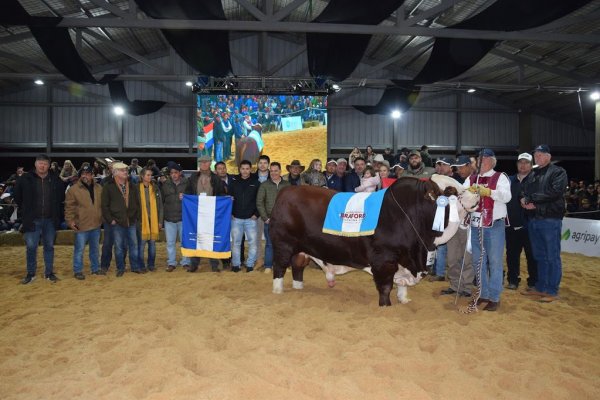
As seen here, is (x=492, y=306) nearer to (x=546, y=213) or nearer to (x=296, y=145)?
(x=546, y=213)

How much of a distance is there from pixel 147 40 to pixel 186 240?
13.7 metres

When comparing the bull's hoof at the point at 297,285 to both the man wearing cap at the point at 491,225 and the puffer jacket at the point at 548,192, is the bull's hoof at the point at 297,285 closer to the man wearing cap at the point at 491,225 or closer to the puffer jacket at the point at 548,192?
the man wearing cap at the point at 491,225

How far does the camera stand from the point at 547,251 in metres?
5.47

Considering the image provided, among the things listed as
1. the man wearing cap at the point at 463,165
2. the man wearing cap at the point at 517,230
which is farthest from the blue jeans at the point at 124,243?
the man wearing cap at the point at 517,230

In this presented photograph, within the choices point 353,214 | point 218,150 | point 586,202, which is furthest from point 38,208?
point 586,202

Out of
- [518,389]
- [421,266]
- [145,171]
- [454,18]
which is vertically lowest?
[518,389]

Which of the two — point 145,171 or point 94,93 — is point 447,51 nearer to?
point 145,171

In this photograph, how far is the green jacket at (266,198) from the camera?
22.7 ft

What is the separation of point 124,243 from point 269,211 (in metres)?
2.38

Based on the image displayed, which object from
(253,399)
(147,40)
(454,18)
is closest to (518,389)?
(253,399)

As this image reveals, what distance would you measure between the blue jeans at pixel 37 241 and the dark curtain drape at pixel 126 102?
10.4 metres

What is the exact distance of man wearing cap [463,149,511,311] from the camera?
4.91 m

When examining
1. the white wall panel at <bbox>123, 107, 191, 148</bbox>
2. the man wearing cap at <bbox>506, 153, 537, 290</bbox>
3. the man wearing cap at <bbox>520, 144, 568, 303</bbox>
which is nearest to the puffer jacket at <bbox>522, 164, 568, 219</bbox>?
the man wearing cap at <bbox>520, 144, 568, 303</bbox>

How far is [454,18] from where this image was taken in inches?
572
